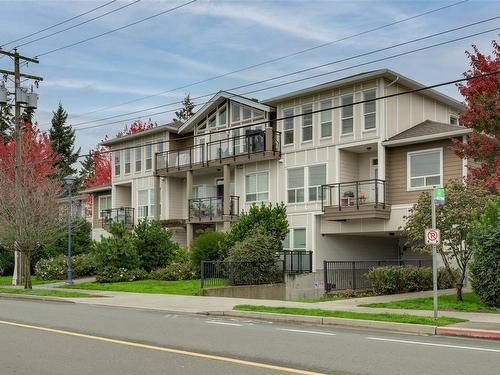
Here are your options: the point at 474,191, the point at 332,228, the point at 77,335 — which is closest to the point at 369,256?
the point at 332,228

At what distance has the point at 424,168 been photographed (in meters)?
28.5

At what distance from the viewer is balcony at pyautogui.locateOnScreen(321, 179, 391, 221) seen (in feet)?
94.7

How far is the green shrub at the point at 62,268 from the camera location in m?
35.2

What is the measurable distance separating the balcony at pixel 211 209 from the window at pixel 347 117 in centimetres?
824

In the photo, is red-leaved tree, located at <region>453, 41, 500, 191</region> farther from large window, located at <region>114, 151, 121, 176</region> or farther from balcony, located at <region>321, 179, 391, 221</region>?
large window, located at <region>114, 151, 121, 176</region>

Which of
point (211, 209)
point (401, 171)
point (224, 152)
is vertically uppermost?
point (224, 152)

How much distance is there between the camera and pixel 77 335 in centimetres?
1171

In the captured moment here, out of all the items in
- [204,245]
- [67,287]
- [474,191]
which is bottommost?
[67,287]

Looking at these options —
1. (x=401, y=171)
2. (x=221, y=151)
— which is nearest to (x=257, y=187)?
(x=221, y=151)

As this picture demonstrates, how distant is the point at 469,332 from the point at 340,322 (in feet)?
9.76

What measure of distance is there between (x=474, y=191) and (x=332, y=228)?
12.5 m

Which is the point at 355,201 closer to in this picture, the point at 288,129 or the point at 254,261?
the point at 288,129

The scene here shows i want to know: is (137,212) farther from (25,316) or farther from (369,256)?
(25,316)

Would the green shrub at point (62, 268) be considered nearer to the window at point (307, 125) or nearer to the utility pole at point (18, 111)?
the utility pole at point (18, 111)
